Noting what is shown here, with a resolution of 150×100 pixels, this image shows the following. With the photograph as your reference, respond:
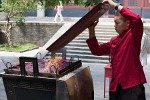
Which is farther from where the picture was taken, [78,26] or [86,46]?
[86,46]

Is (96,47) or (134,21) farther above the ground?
(134,21)

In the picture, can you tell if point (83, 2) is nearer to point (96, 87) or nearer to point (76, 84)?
point (76, 84)

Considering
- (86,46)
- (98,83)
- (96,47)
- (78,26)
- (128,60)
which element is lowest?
(98,83)

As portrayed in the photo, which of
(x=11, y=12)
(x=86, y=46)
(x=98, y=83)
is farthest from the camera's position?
(x=11, y=12)

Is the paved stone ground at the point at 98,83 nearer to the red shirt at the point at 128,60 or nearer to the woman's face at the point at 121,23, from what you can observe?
the red shirt at the point at 128,60

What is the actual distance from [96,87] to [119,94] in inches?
202

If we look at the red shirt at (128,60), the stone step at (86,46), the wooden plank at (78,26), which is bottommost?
the stone step at (86,46)

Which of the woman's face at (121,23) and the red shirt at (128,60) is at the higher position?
the woman's face at (121,23)

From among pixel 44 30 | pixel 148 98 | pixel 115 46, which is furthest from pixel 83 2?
pixel 44 30

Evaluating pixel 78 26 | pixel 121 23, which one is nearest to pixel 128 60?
pixel 121 23

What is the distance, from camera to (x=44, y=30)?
1864 cm

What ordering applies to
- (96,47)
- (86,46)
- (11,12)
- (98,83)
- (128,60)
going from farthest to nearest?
(11,12)
(86,46)
(98,83)
(96,47)
(128,60)

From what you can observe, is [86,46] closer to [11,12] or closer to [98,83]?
[11,12]

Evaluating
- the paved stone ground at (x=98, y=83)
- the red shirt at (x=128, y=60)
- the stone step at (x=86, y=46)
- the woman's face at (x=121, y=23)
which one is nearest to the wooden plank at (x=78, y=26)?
the woman's face at (x=121, y=23)
